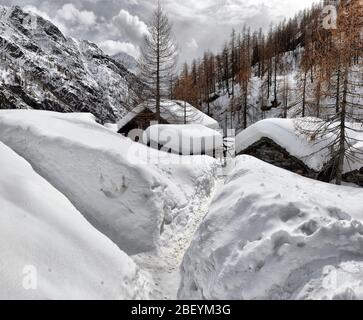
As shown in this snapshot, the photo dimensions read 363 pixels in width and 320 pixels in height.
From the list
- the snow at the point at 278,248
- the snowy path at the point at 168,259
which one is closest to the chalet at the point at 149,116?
the snowy path at the point at 168,259

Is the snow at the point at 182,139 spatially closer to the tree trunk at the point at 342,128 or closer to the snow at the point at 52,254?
the tree trunk at the point at 342,128

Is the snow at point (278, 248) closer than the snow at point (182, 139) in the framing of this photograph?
Yes

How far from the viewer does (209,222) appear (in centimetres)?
634

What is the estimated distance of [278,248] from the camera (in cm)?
487

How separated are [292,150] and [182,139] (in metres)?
6.41

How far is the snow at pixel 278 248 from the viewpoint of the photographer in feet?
14.4

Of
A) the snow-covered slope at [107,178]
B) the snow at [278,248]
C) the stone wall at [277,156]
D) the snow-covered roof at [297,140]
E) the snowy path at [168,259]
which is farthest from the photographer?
the stone wall at [277,156]

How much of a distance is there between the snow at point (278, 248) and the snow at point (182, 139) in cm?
1204

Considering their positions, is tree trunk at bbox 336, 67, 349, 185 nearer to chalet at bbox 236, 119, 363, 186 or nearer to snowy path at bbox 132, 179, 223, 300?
chalet at bbox 236, 119, 363, 186

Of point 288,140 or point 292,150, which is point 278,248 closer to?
point 292,150

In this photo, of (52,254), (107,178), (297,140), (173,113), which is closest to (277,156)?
(297,140)

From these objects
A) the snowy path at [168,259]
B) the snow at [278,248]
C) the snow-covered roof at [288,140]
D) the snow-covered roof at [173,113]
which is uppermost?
the snow at [278,248]
